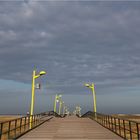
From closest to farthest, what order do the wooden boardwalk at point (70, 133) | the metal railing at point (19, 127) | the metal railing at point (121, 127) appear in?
1. the metal railing at point (121, 127)
2. the metal railing at point (19, 127)
3. the wooden boardwalk at point (70, 133)

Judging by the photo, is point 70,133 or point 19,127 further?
point 19,127

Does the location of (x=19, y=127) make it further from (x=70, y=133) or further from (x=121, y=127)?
(x=121, y=127)

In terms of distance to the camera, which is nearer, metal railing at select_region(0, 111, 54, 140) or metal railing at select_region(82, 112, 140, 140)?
metal railing at select_region(82, 112, 140, 140)

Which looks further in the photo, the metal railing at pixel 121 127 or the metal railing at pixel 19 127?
the metal railing at pixel 19 127

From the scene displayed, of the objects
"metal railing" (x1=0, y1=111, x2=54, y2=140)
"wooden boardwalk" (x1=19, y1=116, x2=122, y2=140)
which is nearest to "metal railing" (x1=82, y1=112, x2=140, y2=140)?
"wooden boardwalk" (x1=19, y1=116, x2=122, y2=140)

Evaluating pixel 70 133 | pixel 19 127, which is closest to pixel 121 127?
pixel 70 133

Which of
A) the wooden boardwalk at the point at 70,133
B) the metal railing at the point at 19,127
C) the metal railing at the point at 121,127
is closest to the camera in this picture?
the metal railing at the point at 121,127

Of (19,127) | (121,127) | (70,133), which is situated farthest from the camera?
(121,127)

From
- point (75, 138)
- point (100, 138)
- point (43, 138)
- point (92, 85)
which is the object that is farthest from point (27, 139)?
point (92, 85)

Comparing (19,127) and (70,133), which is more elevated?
(19,127)

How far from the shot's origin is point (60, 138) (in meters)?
16.7

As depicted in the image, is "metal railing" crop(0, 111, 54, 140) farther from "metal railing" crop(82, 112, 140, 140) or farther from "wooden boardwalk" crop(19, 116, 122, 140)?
"metal railing" crop(82, 112, 140, 140)

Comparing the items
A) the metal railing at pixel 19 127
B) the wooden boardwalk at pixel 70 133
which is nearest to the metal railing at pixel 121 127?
Answer: the wooden boardwalk at pixel 70 133

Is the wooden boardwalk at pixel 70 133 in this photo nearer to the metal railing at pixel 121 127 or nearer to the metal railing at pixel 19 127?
the metal railing at pixel 121 127
